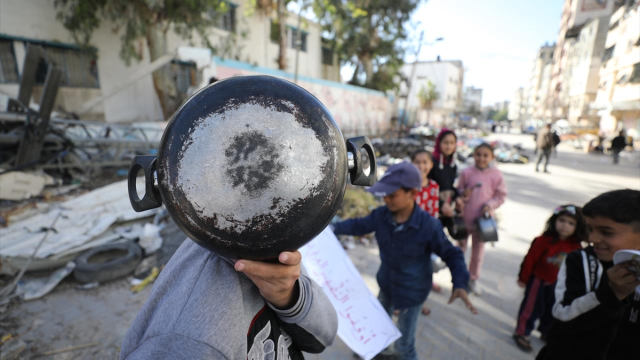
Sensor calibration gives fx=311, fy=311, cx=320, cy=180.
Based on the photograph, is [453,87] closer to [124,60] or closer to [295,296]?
[124,60]

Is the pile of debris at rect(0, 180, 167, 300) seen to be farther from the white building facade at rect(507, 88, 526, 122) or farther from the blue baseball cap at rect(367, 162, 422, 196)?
the white building facade at rect(507, 88, 526, 122)

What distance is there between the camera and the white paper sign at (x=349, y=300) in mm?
1776

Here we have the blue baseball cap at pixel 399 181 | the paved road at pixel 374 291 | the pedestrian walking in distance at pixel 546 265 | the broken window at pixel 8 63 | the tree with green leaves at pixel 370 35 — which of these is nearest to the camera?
the blue baseball cap at pixel 399 181

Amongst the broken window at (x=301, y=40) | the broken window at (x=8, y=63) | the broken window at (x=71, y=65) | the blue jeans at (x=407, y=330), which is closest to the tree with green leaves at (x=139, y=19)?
the broken window at (x=71, y=65)

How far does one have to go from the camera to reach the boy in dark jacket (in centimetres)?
143

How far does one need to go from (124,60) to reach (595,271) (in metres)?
14.1

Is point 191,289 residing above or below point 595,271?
above

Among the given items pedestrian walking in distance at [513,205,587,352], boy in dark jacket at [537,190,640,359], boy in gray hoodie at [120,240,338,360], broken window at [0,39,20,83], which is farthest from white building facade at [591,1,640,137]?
broken window at [0,39,20,83]

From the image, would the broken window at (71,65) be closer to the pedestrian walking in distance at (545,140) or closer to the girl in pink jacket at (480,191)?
the girl in pink jacket at (480,191)

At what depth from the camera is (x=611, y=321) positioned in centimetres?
147

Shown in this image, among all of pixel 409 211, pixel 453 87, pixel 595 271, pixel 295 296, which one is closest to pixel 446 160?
pixel 409 211

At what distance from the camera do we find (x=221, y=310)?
654mm

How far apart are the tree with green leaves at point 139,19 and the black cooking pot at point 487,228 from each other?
35.2 ft

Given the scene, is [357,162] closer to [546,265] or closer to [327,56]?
[546,265]
